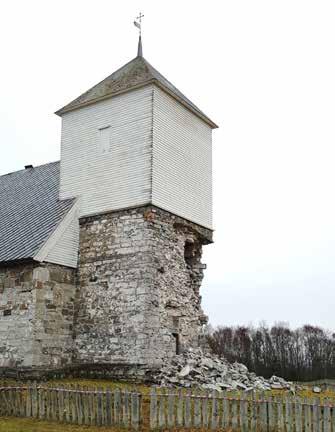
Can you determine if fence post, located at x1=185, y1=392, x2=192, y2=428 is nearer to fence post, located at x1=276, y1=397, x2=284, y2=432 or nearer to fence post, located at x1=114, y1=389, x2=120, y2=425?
fence post, located at x1=114, y1=389, x2=120, y2=425

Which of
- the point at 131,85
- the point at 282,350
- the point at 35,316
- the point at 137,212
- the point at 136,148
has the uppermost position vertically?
Answer: the point at 131,85

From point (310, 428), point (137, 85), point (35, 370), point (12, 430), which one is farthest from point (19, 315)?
point (310, 428)

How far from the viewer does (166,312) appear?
18969mm

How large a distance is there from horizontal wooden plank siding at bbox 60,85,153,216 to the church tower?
1.5 inches

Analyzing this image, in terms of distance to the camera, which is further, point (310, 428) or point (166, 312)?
point (166, 312)

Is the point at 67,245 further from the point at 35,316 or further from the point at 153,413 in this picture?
the point at 153,413

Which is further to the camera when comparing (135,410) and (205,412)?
(135,410)

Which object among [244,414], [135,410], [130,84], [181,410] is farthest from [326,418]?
[130,84]

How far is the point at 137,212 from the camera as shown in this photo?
63.3ft

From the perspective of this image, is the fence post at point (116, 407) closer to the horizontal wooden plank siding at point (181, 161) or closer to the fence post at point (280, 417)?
the fence post at point (280, 417)

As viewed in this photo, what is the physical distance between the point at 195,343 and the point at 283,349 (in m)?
38.8

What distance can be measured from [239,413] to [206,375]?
6933mm

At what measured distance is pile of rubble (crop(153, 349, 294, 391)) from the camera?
1747 centimetres

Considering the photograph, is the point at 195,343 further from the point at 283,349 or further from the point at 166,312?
the point at 283,349
